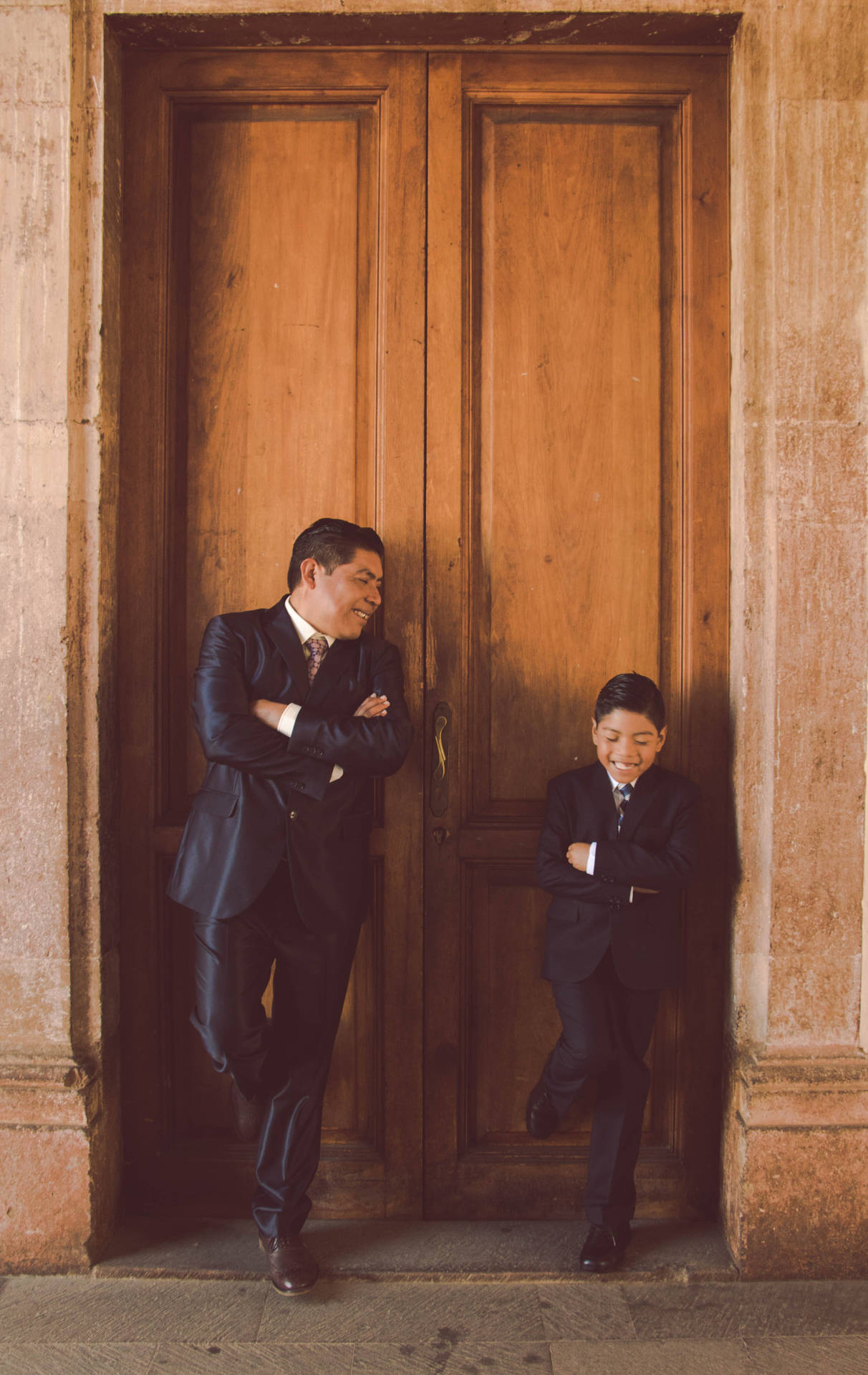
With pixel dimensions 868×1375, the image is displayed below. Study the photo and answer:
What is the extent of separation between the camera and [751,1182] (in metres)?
2.52

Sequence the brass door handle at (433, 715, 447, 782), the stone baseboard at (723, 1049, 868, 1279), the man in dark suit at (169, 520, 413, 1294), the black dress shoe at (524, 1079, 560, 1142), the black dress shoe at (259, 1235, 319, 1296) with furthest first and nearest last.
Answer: the brass door handle at (433, 715, 447, 782), the black dress shoe at (524, 1079, 560, 1142), the stone baseboard at (723, 1049, 868, 1279), the black dress shoe at (259, 1235, 319, 1296), the man in dark suit at (169, 520, 413, 1294)

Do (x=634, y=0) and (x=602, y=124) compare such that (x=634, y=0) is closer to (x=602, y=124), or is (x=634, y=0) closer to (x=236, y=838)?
(x=602, y=124)

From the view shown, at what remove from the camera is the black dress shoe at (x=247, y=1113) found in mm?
2521

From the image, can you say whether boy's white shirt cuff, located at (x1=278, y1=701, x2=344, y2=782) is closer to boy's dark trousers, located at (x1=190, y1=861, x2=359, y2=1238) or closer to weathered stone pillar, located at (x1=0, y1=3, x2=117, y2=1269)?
boy's dark trousers, located at (x1=190, y1=861, x2=359, y2=1238)

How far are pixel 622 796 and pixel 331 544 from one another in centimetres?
116

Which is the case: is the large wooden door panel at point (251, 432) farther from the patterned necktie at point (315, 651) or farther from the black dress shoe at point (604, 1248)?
the black dress shoe at point (604, 1248)

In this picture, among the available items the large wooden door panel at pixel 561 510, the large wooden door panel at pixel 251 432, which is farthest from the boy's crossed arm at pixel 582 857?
the large wooden door panel at pixel 251 432

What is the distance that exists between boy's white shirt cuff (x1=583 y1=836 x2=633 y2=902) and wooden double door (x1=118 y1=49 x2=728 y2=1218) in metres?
0.41

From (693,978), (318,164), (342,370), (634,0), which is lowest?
(693,978)

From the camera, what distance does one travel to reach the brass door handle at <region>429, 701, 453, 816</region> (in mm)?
2744

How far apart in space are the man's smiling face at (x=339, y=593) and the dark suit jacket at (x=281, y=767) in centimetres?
6

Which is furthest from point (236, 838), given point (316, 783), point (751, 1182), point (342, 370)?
point (751, 1182)

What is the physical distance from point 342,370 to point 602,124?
1200mm

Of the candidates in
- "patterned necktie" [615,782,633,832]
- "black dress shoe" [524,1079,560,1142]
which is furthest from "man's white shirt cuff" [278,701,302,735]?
"black dress shoe" [524,1079,560,1142]
